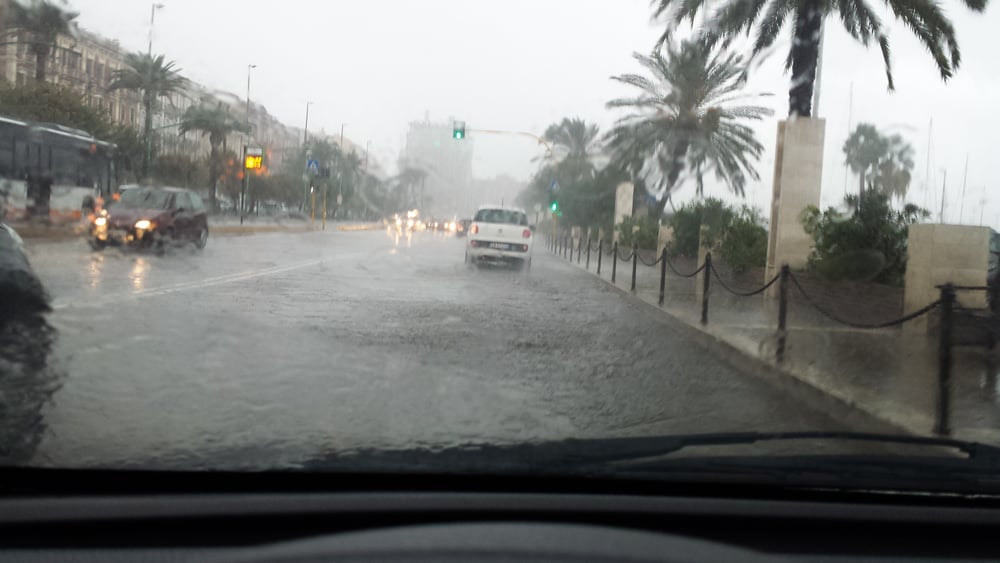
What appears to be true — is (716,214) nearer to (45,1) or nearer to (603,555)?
(45,1)

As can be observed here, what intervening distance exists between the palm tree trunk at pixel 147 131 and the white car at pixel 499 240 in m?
11.1

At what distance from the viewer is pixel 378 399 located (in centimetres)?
582

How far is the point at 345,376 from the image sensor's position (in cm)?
666

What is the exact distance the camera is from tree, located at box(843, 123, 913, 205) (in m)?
16.5

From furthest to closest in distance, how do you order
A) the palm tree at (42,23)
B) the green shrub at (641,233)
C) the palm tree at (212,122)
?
the green shrub at (641,233) < the palm tree at (212,122) < the palm tree at (42,23)

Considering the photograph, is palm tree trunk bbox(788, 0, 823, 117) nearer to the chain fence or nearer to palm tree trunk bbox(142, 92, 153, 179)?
the chain fence

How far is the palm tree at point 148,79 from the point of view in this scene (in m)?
9.34

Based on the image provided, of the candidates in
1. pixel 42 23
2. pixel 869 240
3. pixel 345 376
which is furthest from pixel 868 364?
pixel 42 23

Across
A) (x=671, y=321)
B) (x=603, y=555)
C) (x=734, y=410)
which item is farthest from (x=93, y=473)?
(x=671, y=321)

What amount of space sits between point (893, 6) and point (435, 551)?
15.8 m

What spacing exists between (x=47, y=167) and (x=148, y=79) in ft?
18.0

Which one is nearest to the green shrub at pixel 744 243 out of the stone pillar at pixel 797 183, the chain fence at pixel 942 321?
the stone pillar at pixel 797 183

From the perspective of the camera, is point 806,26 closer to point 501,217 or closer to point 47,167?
point 501,217

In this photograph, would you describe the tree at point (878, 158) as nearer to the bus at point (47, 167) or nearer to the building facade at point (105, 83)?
the building facade at point (105, 83)
